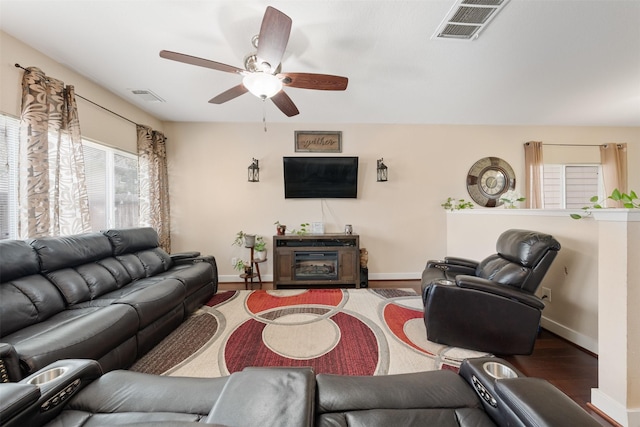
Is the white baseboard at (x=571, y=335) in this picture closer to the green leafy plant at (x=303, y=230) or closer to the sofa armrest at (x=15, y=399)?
the green leafy plant at (x=303, y=230)

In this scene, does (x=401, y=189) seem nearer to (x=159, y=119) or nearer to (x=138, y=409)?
(x=138, y=409)

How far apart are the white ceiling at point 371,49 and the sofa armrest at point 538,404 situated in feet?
7.54

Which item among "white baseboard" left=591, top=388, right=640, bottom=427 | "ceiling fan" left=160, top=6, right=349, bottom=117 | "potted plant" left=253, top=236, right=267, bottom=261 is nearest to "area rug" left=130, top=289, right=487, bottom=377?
"white baseboard" left=591, top=388, right=640, bottom=427

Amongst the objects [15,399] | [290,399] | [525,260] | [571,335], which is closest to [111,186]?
[15,399]

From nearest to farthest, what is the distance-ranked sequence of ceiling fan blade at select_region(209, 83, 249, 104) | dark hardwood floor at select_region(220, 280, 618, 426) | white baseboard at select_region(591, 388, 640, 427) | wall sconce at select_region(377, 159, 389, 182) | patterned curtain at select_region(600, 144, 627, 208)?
1. white baseboard at select_region(591, 388, 640, 427)
2. dark hardwood floor at select_region(220, 280, 618, 426)
3. ceiling fan blade at select_region(209, 83, 249, 104)
4. wall sconce at select_region(377, 159, 389, 182)
5. patterned curtain at select_region(600, 144, 627, 208)

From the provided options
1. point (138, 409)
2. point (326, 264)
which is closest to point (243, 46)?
point (138, 409)

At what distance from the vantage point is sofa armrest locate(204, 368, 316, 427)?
649mm

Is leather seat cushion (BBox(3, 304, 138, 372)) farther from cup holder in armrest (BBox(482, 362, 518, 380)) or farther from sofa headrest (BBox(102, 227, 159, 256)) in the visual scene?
cup holder in armrest (BBox(482, 362, 518, 380))

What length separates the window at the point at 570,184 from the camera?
13.6 ft

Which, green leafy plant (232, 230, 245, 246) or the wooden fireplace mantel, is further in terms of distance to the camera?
green leafy plant (232, 230, 245, 246)

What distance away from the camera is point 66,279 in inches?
75.3

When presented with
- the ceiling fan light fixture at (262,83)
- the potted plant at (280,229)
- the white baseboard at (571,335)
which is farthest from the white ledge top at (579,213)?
the potted plant at (280,229)

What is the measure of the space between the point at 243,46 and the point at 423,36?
1.60m

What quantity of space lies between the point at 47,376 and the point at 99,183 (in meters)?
2.94
